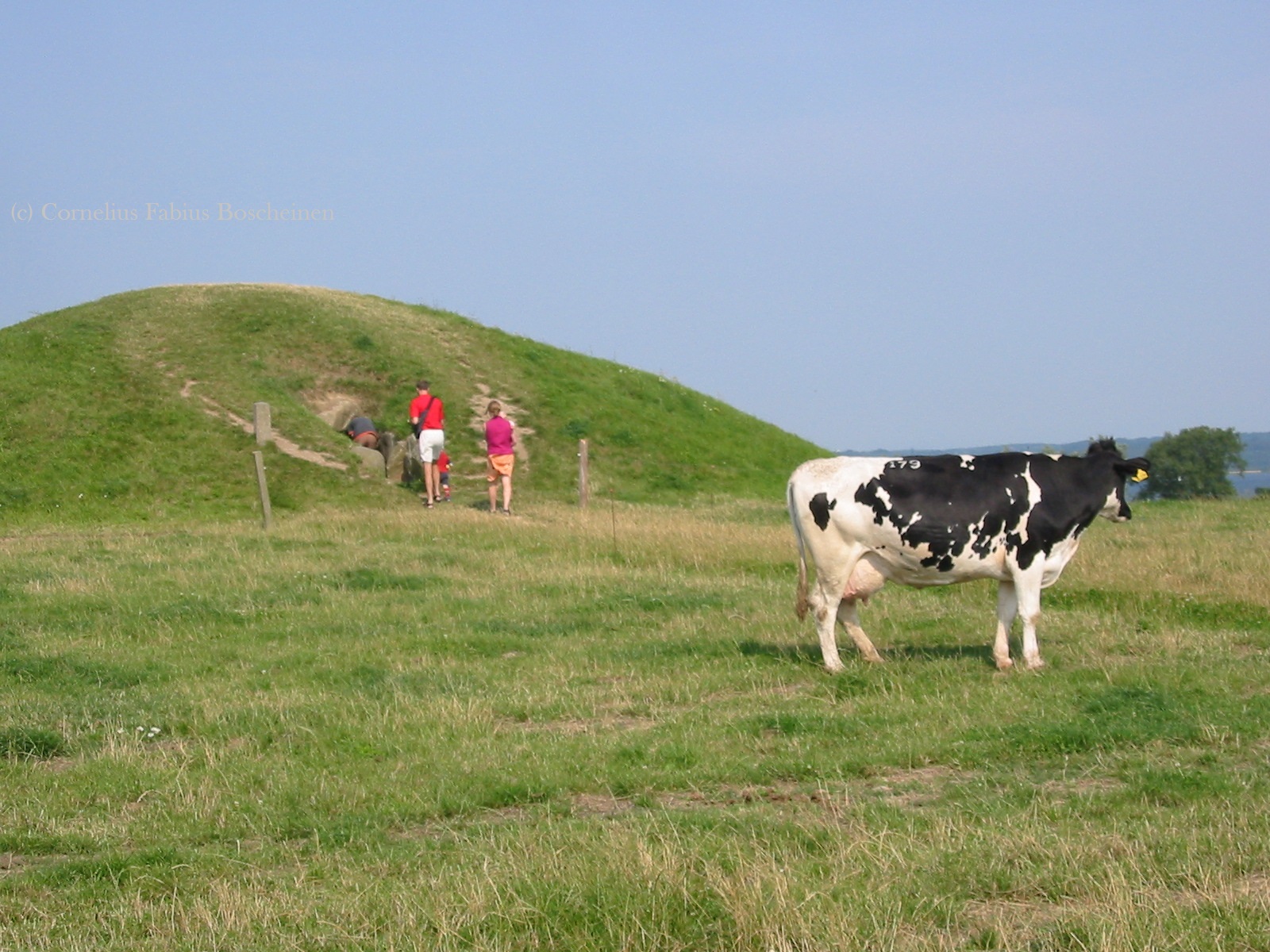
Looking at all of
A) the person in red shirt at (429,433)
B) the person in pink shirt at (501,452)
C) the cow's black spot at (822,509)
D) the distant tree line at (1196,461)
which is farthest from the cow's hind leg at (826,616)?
the distant tree line at (1196,461)

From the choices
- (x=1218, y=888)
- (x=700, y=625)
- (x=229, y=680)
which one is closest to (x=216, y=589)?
(x=229, y=680)

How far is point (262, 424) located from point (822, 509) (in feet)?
65.1

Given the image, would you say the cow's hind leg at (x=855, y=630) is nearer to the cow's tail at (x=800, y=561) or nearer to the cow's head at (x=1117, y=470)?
the cow's tail at (x=800, y=561)

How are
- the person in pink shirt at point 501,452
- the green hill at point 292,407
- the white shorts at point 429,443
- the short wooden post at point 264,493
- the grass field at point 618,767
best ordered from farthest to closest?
the green hill at point 292,407 → the white shorts at point 429,443 → the person in pink shirt at point 501,452 → the short wooden post at point 264,493 → the grass field at point 618,767

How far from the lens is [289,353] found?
3628 centimetres

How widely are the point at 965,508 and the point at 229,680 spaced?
7.05 meters

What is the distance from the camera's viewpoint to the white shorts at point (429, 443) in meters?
27.5

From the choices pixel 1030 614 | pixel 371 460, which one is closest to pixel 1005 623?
pixel 1030 614

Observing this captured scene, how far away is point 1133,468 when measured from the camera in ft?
43.1

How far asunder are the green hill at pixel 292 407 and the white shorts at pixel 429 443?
1349 millimetres

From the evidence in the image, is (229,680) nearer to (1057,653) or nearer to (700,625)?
(700,625)

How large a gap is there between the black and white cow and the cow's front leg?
14 mm

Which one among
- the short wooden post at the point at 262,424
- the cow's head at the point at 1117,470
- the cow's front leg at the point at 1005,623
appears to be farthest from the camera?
the short wooden post at the point at 262,424

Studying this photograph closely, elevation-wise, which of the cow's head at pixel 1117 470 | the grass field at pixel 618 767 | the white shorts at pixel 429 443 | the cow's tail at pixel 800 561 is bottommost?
the grass field at pixel 618 767
